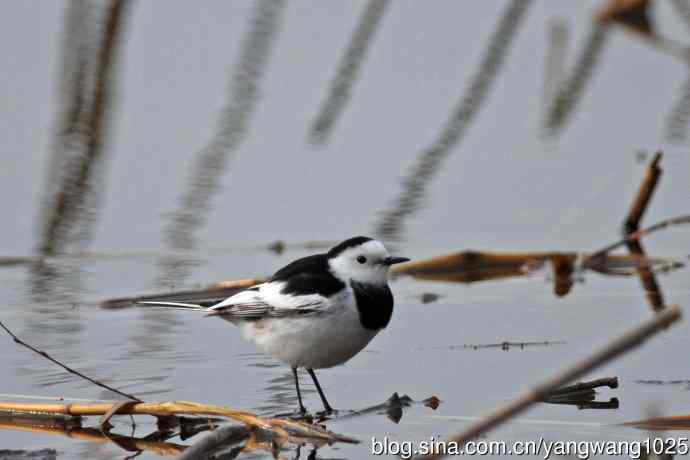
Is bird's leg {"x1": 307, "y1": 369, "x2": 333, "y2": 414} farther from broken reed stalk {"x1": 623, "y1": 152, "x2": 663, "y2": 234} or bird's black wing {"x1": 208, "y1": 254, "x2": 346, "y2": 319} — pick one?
broken reed stalk {"x1": 623, "y1": 152, "x2": 663, "y2": 234}

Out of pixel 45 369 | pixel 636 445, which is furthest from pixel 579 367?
pixel 45 369

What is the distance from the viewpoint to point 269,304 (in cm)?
608

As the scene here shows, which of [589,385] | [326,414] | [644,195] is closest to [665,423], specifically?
[589,385]

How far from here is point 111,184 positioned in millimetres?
9297

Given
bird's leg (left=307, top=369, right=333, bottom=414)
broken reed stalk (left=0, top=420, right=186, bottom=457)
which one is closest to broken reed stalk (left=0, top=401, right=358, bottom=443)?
broken reed stalk (left=0, top=420, right=186, bottom=457)

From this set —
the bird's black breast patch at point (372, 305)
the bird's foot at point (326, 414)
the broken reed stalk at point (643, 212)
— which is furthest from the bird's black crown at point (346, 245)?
the broken reed stalk at point (643, 212)

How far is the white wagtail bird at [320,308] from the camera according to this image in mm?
5895

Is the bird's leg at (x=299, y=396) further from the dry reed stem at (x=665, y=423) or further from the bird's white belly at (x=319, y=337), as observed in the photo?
the dry reed stem at (x=665, y=423)

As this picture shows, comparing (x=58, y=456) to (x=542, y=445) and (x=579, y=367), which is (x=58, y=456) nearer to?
(x=542, y=445)

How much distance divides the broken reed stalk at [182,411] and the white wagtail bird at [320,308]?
598 mm

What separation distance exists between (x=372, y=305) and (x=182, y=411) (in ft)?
3.71

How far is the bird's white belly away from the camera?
5875 millimetres

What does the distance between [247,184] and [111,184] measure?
913mm

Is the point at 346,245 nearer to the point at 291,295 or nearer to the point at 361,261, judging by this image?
the point at 361,261
